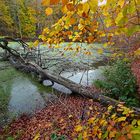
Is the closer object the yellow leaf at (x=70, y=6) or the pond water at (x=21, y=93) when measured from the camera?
the yellow leaf at (x=70, y=6)

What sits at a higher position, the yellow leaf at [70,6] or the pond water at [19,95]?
the yellow leaf at [70,6]

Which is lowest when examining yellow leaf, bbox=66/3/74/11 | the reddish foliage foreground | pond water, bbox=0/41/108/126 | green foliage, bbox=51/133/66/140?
pond water, bbox=0/41/108/126

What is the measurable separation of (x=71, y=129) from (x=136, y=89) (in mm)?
3636

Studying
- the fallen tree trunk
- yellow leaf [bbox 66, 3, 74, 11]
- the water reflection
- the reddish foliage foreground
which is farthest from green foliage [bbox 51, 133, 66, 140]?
yellow leaf [bbox 66, 3, 74, 11]

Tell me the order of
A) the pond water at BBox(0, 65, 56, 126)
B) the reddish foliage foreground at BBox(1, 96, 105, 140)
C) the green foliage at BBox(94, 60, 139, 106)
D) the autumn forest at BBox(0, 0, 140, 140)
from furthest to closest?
the green foliage at BBox(94, 60, 139, 106)
the pond water at BBox(0, 65, 56, 126)
the reddish foliage foreground at BBox(1, 96, 105, 140)
the autumn forest at BBox(0, 0, 140, 140)

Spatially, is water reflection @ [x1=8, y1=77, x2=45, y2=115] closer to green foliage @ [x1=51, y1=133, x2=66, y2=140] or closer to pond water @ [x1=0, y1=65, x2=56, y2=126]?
pond water @ [x1=0, y1=65, x2=56, y2=126]

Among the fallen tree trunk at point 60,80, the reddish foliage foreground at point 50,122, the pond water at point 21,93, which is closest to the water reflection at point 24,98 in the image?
the pond water at point 21,93

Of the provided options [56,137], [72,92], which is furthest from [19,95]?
[56,137]

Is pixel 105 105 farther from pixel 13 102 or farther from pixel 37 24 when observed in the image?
pixel 37 24

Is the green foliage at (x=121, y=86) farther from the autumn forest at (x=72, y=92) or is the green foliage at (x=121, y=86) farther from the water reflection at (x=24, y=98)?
the water reflection at (x=24, y=98)

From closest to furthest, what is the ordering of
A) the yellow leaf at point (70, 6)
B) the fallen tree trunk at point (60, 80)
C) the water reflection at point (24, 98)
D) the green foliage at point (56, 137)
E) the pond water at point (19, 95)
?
the yellow leaf at point (70, 6), the green foliage at point (56, 137), the fallen tree trunk at point (60, 80), the pond water at point (19, 95), the water reflection at point (24, 98)

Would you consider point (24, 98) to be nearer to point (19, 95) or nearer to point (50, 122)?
point (19, 95)

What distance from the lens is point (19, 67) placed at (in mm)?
12227

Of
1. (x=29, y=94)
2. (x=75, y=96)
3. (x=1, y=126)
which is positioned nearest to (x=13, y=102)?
(x=29, y=94)
